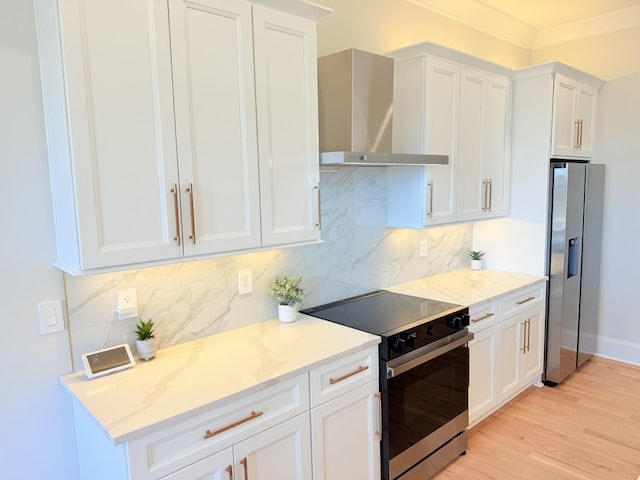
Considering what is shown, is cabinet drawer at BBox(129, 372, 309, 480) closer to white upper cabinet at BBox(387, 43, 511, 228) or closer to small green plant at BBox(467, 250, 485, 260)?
white upper cabinet at BBox(387, 43, 511, 228)

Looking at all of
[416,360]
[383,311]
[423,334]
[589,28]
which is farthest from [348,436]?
[589,28]

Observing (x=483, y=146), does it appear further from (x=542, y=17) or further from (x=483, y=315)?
(x=542, y=17)

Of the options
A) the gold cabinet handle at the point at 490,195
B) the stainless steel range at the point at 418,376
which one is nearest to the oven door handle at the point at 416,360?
the stainless steel range at the point at 418,376

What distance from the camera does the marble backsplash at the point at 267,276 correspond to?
1.82 meters

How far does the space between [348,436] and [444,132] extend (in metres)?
1.97

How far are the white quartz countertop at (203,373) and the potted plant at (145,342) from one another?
1.4 inches

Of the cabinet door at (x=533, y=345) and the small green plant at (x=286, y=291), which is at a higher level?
the small green plant at (x=286, y=291)

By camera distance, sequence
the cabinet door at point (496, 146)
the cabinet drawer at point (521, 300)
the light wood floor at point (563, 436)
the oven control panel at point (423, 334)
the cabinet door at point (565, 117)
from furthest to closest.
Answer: the cabinet door at point (565, 117) → the cabinet door at point (496, 146) → the cabinet drawer at point (521, 300) → the light wood floor at point (563, 436) → the oven control panel at point (423, 334)

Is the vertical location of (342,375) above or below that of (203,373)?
below

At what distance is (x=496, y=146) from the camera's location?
3.38 metres

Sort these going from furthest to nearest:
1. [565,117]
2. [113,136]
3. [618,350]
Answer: [618,350] < [565,117] < [113,136]

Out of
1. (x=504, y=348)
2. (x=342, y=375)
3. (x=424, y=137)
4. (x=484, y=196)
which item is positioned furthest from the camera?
(x=484, y=196)

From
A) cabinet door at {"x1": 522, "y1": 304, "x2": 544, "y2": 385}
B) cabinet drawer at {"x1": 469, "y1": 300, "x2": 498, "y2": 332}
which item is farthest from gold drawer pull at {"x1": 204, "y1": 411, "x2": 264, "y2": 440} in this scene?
cabinet door at {"x1": 522, "y1": 304, "x2": 544, "y2": 385}

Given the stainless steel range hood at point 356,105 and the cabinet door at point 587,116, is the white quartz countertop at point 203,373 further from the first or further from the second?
the cabinet door at point 587,116
